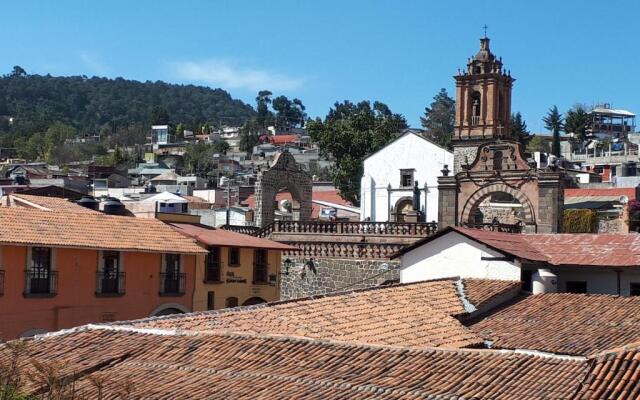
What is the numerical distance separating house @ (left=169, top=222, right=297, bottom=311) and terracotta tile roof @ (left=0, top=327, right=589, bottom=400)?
52.0ft

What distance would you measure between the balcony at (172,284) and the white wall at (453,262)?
261 inches

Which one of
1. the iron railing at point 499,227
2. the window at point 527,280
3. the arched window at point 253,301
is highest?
the iron railing at point 499,227

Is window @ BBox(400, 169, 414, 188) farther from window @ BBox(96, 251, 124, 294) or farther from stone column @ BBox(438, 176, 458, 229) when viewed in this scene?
window @ BBox(96, 251, 124, 294)

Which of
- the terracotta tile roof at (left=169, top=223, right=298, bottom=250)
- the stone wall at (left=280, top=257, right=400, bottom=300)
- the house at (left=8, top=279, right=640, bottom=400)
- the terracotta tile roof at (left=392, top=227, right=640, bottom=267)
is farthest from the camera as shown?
the stone wall at (left=280, top=257, right=400, bottom=300)

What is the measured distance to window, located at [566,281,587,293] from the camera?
25422 mm

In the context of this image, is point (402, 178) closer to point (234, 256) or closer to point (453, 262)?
point (234, 256)

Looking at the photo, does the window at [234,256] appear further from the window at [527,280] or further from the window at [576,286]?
the window at [576,286]

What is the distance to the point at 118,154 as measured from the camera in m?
114

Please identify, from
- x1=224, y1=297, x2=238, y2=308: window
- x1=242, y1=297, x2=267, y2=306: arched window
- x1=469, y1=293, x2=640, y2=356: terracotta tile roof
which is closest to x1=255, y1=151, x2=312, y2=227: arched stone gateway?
x1=242, y1=297, x2=267, y2=306: arched window

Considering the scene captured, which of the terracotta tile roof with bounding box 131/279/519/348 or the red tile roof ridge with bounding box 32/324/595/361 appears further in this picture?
the terracotta tile roof with bounding box 131/279/519/348

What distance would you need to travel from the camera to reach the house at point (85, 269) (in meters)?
24.0

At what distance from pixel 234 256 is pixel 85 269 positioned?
6969 millimetres

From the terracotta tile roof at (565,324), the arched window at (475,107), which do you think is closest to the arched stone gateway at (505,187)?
the arched window at (475,107)

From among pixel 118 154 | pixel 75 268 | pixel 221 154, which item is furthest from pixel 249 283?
pixel 221 154
